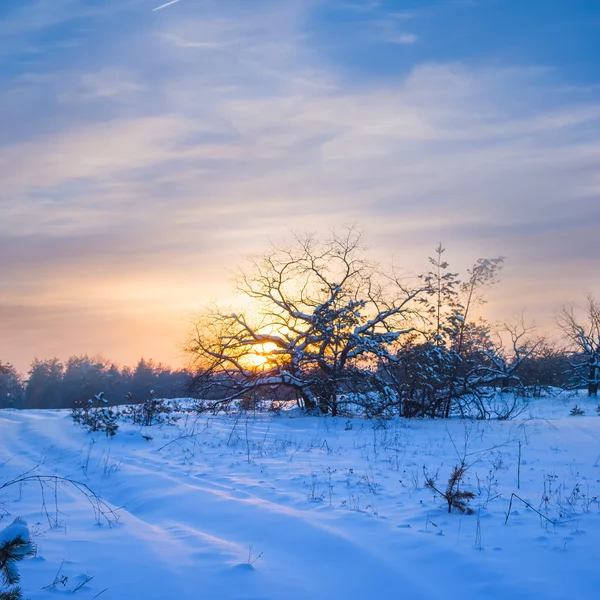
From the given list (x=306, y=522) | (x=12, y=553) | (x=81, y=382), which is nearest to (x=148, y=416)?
(x=306, y=522)

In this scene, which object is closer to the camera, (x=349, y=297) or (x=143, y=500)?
(x=143, y=500)

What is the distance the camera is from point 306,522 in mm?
5934

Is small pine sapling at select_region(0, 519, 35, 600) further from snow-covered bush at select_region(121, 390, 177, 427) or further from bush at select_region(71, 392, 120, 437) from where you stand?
snow-covered bush at select_region(121, 390, 177, 427)

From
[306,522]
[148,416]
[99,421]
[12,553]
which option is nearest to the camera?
[12,553]

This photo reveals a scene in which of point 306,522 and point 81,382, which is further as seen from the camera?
point 81,382

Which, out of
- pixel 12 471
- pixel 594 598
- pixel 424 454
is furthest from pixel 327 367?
pixel 594 598

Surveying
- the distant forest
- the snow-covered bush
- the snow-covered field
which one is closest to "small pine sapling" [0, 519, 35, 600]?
the snow-covered field

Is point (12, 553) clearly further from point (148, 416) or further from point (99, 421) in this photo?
point (148, 416)

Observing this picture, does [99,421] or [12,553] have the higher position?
[12,553]

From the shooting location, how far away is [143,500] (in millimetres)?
7305

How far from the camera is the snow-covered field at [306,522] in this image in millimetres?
4375

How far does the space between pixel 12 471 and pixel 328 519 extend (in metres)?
5.92

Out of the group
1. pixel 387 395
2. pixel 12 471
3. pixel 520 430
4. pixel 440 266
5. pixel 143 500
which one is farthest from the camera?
pixel 440 266

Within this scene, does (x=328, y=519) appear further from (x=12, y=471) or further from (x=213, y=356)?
(x=213, y=356)
